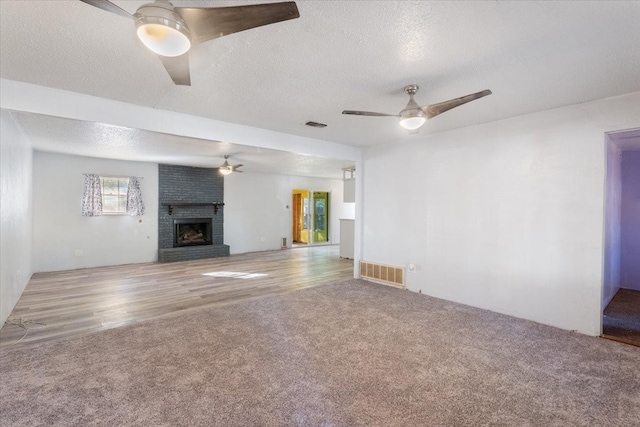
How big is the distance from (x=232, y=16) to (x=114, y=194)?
692cm

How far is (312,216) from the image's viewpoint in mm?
10492

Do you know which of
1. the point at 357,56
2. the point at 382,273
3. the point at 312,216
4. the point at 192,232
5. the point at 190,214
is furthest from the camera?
the point at 312,216

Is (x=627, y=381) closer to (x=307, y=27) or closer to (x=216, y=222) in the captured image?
(x=307, y=27)

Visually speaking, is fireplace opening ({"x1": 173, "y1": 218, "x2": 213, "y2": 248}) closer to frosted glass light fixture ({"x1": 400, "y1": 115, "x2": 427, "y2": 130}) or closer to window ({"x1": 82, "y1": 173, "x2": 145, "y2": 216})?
window ({"x1": 82, "y1": 173, "x2": 145, "y2": 216})

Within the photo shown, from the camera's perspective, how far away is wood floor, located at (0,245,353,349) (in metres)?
3.37

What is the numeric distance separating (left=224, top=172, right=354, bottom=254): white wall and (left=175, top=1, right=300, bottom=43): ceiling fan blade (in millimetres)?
7268

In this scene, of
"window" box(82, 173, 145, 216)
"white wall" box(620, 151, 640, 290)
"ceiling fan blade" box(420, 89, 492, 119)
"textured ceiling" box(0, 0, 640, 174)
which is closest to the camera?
"textured ceiling" box(0, 0, 640, 174)

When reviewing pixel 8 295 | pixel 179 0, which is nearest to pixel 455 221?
pixel 179 0

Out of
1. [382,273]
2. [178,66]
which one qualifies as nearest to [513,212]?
[382,273]

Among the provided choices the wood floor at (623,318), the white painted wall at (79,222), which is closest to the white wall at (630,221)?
the wood floor at (623,318)

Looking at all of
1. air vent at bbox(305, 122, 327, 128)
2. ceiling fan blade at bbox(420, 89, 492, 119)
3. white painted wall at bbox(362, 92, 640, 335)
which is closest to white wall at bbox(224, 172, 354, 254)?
white painted wall at bbox(362, 92, 640, 335)

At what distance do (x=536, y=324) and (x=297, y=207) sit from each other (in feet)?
28.2

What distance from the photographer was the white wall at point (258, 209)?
8.65 m

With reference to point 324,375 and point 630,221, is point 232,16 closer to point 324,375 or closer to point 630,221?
point 324,375
